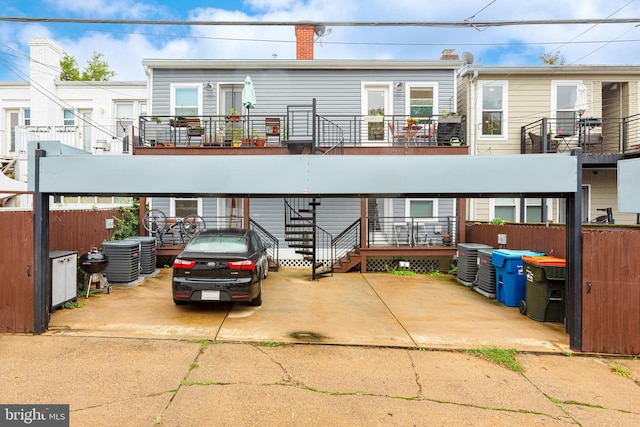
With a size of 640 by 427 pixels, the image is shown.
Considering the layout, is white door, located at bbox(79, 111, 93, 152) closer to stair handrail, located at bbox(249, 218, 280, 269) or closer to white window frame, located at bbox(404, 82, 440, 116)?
stair handrail, located at bbox(249, 218, 280, 269)

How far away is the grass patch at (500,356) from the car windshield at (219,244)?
4140 mm

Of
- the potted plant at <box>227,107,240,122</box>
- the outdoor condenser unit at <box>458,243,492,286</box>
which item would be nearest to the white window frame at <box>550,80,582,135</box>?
the outdoor condenser unit at <box>458,243,492,286</box>

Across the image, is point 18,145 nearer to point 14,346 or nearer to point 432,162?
point 14,346

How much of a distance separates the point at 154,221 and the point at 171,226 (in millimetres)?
580

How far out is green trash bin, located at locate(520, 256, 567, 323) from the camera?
586cm

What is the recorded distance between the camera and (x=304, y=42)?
→ 12.3 m

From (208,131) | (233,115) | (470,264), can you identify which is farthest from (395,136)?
(208,131)

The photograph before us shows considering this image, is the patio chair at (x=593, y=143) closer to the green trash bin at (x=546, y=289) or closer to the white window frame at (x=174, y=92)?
the green trash bin at (x=546, y=289)

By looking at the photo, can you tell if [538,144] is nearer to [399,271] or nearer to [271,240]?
[399,271]

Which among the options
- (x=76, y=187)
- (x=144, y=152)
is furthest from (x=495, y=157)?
(x=144, y=152)

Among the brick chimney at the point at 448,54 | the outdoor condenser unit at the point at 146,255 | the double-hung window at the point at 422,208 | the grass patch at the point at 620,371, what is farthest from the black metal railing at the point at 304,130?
the grass patch at the point at 620,371

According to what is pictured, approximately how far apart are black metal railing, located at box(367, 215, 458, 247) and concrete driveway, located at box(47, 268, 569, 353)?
302 centimetres

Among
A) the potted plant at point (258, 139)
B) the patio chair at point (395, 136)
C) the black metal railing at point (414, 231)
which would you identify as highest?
the patio chair at point (395, 136)

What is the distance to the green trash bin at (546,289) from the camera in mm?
5855
